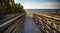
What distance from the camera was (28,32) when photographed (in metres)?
11.1

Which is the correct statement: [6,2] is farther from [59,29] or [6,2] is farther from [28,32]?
[59,29]

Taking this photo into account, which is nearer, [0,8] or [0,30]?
[0,30]

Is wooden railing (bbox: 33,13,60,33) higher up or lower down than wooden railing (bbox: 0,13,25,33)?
lower down

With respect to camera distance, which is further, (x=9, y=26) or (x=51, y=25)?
(x=51, y=25)

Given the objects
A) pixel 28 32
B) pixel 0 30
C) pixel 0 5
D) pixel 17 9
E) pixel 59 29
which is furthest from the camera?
pixel 17 9

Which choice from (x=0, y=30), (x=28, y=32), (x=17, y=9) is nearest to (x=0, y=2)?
(x=28, y=32)

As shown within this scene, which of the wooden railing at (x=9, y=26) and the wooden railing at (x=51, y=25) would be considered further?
the wooden railing at (x=51, y=25)

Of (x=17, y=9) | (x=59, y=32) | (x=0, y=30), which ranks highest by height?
(x=0, y=30)

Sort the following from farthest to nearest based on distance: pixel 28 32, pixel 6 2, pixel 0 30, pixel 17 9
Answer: pixel 17 9
pixel 6 2
pixel 28 32
pixel 0 30

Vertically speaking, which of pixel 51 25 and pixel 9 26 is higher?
pixel 9 26

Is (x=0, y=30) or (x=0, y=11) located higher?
(x=0, y=30)

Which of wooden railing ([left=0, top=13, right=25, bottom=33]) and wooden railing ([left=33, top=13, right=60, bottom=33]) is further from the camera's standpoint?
wooden railing ([left=33, top=13, right=60, bottom=33])

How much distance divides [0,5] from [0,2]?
388 millimetres

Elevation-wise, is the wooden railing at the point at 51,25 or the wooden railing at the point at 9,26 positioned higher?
the wooden railing at the point at 9,26
